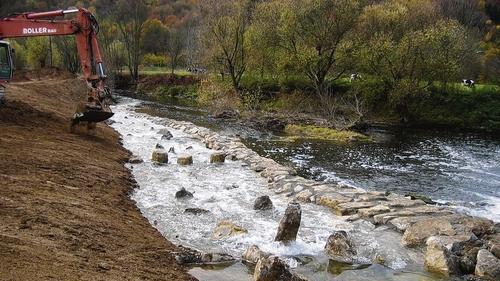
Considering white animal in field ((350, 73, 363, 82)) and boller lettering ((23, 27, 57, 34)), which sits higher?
boller lettering ((23, 27, 57, 34))

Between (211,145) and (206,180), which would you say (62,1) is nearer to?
(211,145)

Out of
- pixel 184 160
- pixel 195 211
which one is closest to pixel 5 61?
pixel 184 160

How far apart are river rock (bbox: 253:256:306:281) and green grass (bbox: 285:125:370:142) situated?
2299 centimetres

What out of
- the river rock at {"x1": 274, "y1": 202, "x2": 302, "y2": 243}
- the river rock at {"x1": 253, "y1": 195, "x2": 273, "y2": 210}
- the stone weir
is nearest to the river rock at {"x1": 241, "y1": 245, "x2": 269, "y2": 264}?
the river rock at {"x1": 274, "y1": 202, "x2": 302, "y2": 243}

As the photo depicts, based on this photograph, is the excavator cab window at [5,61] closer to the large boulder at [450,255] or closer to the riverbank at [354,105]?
the large boulder at [450,255]

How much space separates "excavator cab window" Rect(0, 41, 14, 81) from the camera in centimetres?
1906

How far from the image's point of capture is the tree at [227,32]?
46.9 meters

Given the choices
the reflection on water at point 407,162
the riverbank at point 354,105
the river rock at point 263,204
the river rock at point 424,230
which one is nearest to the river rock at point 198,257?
the river rock at point 263,204

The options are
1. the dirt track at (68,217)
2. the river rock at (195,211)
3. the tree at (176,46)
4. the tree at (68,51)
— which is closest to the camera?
the dirt track at (68,217)

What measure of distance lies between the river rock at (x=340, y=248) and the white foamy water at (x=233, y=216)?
0.24m

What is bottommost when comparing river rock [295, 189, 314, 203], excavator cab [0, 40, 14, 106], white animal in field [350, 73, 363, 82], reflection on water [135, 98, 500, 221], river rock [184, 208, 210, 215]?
reflection on water [135, 98, 500, 221]

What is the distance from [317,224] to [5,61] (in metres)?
15.3

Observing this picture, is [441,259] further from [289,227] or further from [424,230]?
[289,227]

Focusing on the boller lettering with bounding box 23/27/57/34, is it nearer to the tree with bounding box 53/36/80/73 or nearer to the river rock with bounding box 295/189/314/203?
the river rock with bounding box 295/189/314/203
